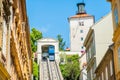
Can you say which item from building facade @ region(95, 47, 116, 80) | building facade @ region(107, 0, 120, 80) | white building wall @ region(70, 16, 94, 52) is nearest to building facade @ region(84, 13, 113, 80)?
building facade @ region(95, 47, 116, 80)

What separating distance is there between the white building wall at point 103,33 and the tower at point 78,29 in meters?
54.7

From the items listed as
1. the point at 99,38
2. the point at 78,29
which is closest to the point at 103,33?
the point at 99,38

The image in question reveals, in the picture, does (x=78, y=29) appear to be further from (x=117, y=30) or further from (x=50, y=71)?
(x=117, y=30)

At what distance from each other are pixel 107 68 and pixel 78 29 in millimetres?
72509

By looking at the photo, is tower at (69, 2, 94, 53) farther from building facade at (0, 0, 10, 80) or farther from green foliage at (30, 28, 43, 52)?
building facade at (0, 0, 10, 80)

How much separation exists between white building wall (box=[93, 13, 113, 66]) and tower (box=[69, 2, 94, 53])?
179 feet

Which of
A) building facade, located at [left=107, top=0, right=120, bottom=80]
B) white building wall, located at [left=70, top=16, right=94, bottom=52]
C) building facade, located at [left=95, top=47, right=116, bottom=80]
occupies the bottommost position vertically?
white building wall, located at [left=70, top=16, right=94, bottom=52]

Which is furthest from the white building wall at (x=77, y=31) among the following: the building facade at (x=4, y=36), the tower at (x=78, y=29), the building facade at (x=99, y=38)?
the building facade at (x=4, y=36)

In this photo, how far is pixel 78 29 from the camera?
346 feet

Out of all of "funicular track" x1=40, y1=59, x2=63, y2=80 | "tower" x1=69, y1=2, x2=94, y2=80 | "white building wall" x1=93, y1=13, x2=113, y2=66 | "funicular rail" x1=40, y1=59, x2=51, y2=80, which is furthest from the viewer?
"tower" x1=69, y1=2, x2=94, y2=80

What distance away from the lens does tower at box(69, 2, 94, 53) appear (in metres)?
103

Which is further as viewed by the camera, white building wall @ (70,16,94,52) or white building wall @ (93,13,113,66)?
white building wall @ (70,16,94,52)

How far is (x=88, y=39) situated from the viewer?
4856 centimetres

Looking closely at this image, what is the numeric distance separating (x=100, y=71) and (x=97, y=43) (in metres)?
6.22
